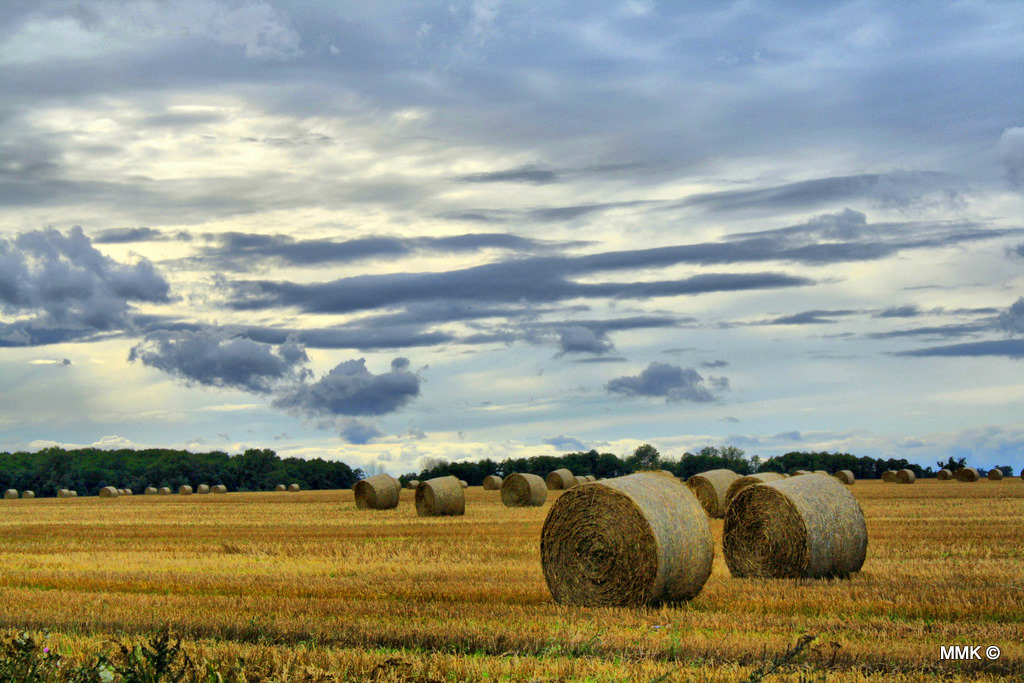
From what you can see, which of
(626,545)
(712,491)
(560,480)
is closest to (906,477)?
(560,480)

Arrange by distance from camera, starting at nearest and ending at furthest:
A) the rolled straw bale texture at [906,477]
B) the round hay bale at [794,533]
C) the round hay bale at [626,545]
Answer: the round hay bale at [626,545] < the round hay bale at [794,533] < the rolled straw bale texture at [906,477]

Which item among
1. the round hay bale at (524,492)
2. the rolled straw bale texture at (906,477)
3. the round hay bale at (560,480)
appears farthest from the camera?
the rolled straw bale texture at (906,477)

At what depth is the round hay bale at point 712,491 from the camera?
28625mm

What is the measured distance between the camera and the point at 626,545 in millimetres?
13055

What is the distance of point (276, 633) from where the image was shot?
10.1 m

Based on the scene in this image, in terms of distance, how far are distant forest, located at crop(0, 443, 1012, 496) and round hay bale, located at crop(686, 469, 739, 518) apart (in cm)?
4615

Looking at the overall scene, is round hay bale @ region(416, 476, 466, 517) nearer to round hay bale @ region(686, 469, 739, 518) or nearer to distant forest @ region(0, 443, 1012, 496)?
round hay bale @ region(686, 469, 739, 518)

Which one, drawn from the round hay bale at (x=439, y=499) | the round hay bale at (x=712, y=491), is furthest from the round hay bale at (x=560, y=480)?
the round hay bale at (x=712, y=491)

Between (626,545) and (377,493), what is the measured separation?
Answer: 958 inches

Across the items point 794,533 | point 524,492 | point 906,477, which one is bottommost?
point 906,477

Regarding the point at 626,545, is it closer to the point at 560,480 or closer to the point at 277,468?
the point at 560,480

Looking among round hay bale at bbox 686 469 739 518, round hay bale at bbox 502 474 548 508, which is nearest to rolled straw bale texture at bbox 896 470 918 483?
round hay bale at bbox 502 474 548 508

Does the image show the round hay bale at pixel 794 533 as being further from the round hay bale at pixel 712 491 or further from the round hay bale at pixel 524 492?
the round hay bale at pixel 524 492

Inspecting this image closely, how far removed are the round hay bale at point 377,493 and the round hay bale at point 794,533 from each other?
22164 mm
